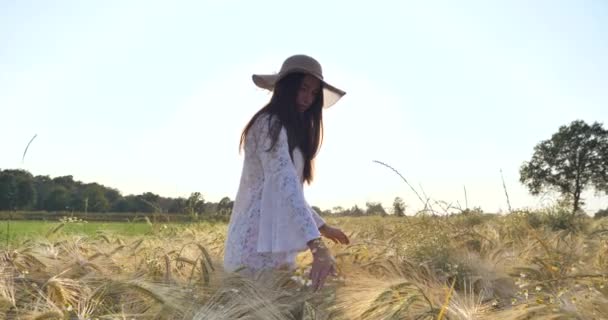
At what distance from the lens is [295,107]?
2.79 metres

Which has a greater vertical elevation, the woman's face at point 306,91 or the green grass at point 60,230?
the woman's face at point 306,91

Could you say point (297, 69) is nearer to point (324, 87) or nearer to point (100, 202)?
point (324, 87)

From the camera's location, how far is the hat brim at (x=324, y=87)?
299 cm

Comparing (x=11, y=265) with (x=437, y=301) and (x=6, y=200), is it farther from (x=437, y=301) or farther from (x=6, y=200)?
(x=437, y=301)

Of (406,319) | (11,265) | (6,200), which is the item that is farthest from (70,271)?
(406,319)

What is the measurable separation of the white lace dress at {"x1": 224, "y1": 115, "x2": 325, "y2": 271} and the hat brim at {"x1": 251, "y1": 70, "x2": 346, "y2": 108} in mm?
342

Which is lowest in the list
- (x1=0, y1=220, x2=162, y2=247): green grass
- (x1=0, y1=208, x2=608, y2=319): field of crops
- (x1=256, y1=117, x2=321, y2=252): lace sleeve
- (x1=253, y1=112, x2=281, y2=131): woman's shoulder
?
(x1=0, y1=208, x2=608, y2=319): field of crops

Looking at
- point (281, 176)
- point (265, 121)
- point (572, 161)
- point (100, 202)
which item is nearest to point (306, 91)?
point (265, 121)

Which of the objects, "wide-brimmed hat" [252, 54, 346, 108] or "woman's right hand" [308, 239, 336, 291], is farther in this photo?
"wide-brimmed hat" [252, 54, 346, 108]

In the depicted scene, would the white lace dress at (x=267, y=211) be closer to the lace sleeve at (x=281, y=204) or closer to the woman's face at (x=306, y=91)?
the lace sleeve at (x=281, y=204)

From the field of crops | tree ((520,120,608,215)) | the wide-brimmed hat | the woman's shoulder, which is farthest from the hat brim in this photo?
tree ((520,120,608,215))

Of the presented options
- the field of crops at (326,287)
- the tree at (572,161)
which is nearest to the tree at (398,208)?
the field of crops at (326,287)

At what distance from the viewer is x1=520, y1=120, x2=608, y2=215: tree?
3297 centimetres

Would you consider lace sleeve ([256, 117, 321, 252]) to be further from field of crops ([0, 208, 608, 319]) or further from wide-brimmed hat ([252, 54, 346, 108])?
wide-brimmed hat ([252, 54, 346, 108])
